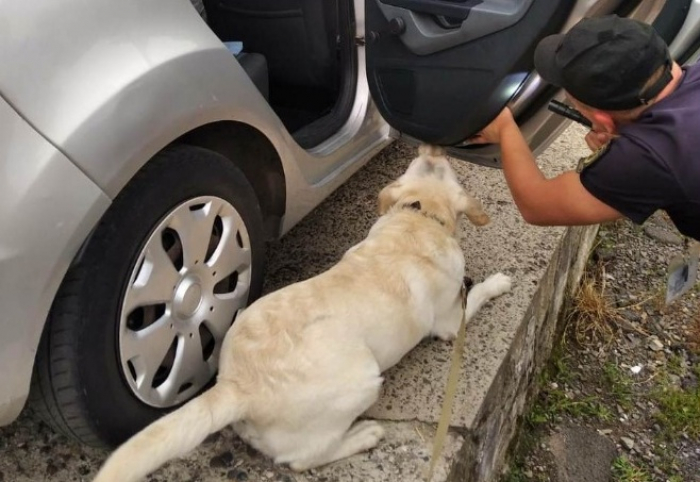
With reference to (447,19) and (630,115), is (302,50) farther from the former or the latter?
(630,115)

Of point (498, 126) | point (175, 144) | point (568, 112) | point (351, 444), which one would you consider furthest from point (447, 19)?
point (351, 444)

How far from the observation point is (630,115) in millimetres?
1990

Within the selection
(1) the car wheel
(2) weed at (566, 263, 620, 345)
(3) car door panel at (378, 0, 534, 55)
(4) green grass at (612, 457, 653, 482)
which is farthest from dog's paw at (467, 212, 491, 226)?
(2) weed at (566, 263, 620, 345)

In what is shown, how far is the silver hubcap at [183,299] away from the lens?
1.94m

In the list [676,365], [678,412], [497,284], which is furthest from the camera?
[676,365]

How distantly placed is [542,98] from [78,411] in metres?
1.77

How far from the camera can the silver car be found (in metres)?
1.56

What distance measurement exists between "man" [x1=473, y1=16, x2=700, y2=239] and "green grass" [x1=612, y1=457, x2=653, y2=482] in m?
1.34

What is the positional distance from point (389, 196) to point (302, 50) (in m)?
0.84

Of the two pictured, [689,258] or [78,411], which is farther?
[689,258]

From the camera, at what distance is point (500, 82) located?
2242mm

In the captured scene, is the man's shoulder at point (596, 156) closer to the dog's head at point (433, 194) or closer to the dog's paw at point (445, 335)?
the dog's head at point (433, 194)

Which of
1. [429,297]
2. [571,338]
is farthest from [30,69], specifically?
[571,338]

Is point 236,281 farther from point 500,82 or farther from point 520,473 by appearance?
point 520,473
